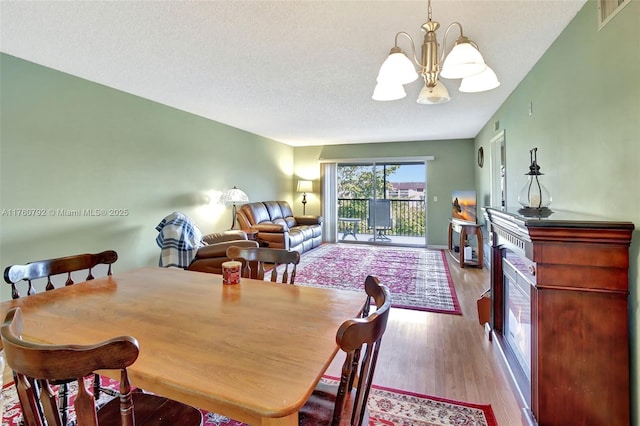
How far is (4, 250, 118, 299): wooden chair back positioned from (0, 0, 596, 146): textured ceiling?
62.4 inches

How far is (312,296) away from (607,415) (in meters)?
1.40

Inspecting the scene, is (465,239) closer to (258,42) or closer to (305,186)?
(305,186)

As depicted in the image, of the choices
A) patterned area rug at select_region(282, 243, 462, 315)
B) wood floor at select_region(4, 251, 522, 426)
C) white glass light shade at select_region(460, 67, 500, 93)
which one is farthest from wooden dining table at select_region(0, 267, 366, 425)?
patterned area rug at select_region(282, 243, 462, 315)

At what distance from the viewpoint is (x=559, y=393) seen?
1363mm

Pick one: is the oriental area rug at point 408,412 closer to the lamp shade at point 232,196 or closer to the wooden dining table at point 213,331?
the wooden dining table at point 213,331

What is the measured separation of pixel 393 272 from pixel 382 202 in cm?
285

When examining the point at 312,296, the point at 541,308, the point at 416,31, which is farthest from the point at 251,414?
the point at 416,31

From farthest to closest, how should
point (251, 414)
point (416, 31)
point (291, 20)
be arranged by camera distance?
1. point (416, 31)
2. point (291, 20)
3. point (251, 414)

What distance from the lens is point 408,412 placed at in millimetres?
1695

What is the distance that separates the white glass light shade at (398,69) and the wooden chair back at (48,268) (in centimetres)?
196

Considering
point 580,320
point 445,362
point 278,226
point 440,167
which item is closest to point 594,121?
point 580,320

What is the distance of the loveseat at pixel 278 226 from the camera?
16.8 ft

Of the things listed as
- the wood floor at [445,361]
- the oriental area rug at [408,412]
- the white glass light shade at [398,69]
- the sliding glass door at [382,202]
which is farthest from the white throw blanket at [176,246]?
the sliding glass door at [382,202]

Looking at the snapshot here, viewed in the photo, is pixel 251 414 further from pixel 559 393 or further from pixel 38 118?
pixel 38 118
